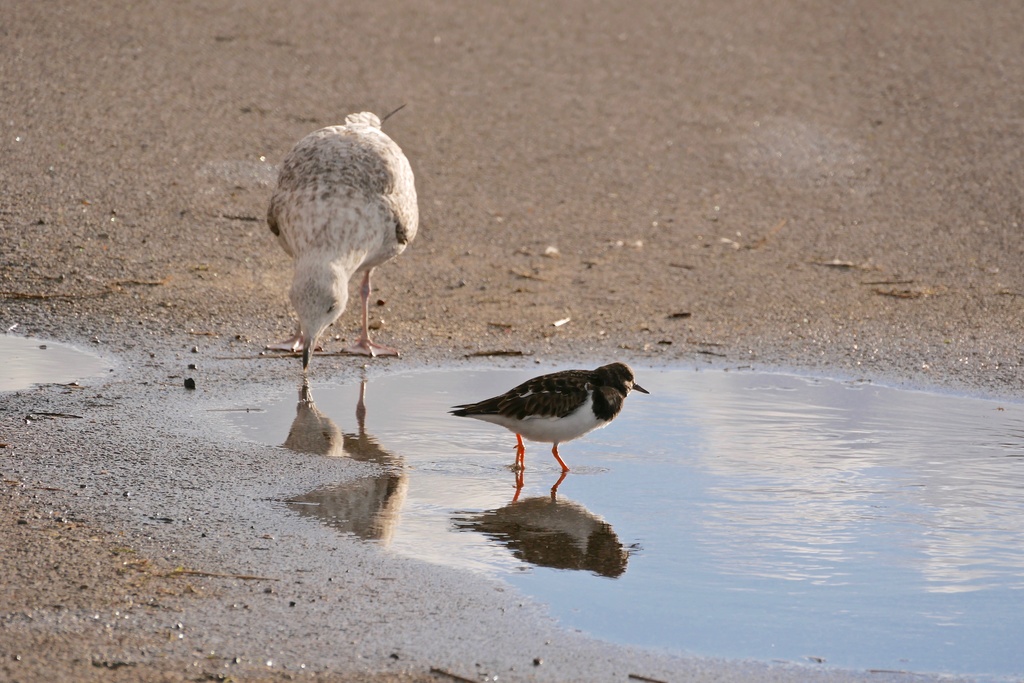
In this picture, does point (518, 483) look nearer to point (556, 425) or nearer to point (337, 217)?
point (556, 425)

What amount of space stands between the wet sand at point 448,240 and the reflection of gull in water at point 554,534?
1.92 feet

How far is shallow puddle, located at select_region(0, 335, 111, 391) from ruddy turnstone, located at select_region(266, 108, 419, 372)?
1.34 meters

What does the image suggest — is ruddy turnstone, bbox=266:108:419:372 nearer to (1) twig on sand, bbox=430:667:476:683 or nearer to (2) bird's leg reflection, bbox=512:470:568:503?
(2) bird's leg reflection, bbox=512:470:568:503

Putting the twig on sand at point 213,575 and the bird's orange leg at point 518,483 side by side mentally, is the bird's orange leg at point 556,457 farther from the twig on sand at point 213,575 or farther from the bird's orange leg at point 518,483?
the twig on sand at point 213,575

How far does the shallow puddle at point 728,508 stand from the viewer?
17.5ft

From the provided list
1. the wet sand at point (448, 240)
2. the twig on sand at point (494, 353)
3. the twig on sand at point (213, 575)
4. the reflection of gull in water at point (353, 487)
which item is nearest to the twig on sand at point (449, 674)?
the wet sand at point (448, 240)

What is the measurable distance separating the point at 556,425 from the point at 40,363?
3.88 meters

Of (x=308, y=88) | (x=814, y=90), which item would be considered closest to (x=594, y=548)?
(x=308, y=88)

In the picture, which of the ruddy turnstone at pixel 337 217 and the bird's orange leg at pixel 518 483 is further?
the ruddy turnstone at pixel 337 217

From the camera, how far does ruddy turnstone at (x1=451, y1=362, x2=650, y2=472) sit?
719 cm

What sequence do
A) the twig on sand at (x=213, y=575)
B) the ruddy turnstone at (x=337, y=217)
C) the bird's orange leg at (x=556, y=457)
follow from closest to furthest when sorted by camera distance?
the twig on sand at (x=213, y=575), the bird's orange leg at (x=556, y=457), the ruddy turnstone at (x=337, y=217)

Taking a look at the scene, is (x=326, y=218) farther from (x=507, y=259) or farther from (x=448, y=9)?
(x=448, y=9)

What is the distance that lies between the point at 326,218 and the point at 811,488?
4.12m

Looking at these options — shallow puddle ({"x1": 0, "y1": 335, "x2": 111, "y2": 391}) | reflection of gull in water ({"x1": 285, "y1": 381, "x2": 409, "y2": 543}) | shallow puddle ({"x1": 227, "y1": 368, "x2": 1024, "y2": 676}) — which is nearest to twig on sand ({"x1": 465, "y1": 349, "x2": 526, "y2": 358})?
shallow puddle ({"x1": 227, "y1": 368, "x2": 1024, "y2": 676})
